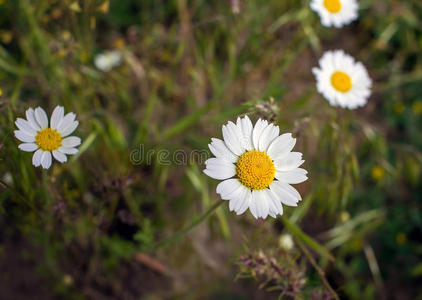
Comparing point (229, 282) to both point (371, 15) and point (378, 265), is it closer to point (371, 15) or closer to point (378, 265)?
point (378, 265)

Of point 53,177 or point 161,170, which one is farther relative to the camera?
point 161,170

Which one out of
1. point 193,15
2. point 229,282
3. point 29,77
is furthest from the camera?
point 193,15

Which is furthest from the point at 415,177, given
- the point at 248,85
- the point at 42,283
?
the point at 42,283

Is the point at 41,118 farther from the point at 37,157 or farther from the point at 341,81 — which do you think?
the point at 341,81

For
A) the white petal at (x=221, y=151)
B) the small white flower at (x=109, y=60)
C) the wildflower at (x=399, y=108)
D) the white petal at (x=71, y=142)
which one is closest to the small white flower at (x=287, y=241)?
the white petal at (x=221, y=151)

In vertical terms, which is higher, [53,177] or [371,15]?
[371,15]

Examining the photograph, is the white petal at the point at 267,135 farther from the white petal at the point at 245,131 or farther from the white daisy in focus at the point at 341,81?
the white daisy in focus at the point at 341,81
